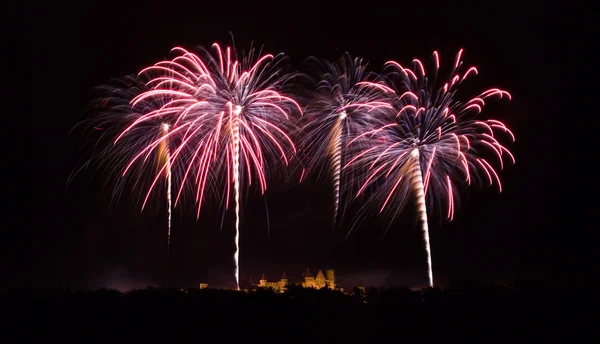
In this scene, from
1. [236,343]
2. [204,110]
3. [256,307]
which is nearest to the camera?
[236,343]

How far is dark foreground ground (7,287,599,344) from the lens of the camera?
12758mm

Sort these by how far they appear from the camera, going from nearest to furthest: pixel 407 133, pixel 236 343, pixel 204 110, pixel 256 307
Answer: pixel 236 343 < pixel 256 307 < pixel 204 110 < pixel 407 133

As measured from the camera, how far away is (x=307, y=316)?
13312 millimetres

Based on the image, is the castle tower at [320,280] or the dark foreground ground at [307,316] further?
the castle tower at [320,280]

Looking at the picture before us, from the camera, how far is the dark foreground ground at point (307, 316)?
12758mm

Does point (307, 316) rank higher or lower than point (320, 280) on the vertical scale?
lower

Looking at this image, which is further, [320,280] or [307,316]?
[320,280]

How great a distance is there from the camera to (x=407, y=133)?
26141 mm

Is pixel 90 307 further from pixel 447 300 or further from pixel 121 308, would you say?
pixel 447 300

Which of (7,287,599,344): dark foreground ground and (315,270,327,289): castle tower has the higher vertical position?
(315,270,327,289): castle tower

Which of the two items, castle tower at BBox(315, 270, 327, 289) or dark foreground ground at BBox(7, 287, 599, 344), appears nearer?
dark foreground ground at BBox(7, 287, 599, 344)

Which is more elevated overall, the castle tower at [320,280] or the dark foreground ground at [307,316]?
the castle tower at [320,280]

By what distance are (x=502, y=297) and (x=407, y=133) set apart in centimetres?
→ 1338

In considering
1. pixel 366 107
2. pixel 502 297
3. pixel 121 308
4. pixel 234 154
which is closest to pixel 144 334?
pixel 121 308
